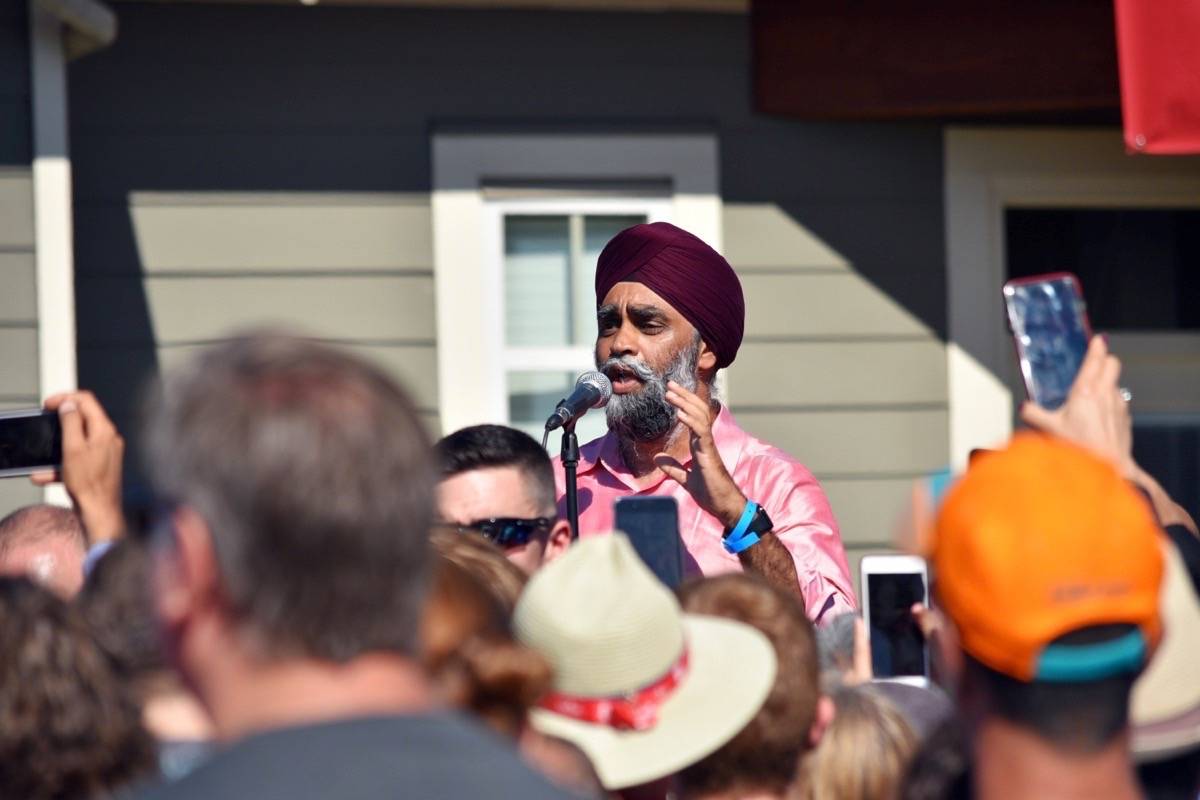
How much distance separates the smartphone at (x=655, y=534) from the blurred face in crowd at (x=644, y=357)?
44.9 inches

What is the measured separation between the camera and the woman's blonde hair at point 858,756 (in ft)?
7.19

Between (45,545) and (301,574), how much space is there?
218cm

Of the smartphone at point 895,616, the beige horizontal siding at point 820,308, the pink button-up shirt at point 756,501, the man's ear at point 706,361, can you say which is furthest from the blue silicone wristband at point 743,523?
A: the beige horizontal siding at point 820,308

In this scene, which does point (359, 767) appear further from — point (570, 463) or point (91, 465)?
point (570, 463)

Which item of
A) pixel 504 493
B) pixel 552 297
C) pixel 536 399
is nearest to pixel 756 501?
pixel 504 493

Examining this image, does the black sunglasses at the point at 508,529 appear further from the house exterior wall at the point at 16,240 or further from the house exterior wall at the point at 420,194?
the house exterior wall at the point at 420,194

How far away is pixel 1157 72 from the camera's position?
4.38m

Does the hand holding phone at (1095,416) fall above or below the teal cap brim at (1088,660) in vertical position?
above

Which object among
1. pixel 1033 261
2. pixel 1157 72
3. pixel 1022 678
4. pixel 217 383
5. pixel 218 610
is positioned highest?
pixel 1157 72

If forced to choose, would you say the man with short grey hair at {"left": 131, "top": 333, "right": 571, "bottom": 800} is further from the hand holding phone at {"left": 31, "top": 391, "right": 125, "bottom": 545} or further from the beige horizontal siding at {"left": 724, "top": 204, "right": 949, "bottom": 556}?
the beige horizontal siding at {"left": 724, "top": 204, "right": 949, "bottom": 556}

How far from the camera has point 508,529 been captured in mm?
3330

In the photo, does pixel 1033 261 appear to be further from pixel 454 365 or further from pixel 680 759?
pixel 680 759

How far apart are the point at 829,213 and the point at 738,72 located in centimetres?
59

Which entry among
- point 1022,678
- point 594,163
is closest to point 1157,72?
point 594,163
